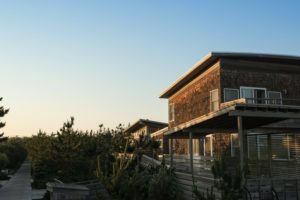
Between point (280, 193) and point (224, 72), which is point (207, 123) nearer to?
point (280, 193)

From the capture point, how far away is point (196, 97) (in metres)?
27.6

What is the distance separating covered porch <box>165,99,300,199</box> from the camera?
13.8 metres

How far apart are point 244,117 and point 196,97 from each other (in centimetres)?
1316

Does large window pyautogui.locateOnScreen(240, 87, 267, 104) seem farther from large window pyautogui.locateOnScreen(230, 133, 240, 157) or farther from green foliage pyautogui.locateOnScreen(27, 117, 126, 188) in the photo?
green foliage pyautogui.locateOnScreen(27, 117, 126, 188)

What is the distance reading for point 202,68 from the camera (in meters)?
25.7

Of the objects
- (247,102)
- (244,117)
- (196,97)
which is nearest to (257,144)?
(247,102)

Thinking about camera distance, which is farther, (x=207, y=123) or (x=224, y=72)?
(x=224, y=72)

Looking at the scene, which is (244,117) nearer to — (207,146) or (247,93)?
(247,93)

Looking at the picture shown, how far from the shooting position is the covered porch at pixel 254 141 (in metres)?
13.8

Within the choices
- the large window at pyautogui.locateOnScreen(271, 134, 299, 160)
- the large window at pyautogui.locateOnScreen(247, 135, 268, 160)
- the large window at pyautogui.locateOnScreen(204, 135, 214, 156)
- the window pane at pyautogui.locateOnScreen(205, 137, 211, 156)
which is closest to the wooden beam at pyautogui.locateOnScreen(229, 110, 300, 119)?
the large window at pyautogui.locateOnScreen(271, 134, 299, 160)

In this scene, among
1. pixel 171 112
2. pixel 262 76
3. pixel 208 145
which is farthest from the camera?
pixel 171 112

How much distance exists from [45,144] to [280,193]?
18.0m

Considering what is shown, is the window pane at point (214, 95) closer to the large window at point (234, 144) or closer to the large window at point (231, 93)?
the large window at point (231, 93)

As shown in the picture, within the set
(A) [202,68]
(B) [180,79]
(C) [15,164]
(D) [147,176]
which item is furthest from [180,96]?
(C) [15,164]
